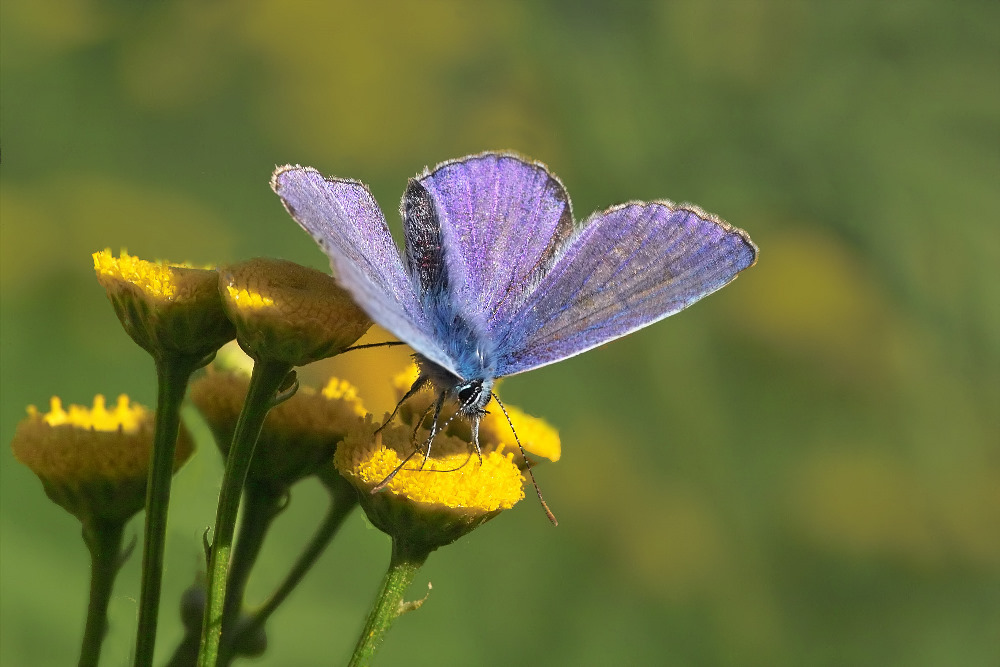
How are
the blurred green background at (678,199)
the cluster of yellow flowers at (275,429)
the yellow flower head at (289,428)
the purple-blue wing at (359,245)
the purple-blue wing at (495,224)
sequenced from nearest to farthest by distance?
the purple-blue wing at (359,245), the cluster of yellow flowers at (275,429), the yellow flower head at (289,428), the purple-blue wing at (495,224), the blurred green background at (678,199)

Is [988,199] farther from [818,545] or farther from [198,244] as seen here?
[198,244]

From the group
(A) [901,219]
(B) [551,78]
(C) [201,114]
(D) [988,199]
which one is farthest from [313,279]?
(D) [988,199]

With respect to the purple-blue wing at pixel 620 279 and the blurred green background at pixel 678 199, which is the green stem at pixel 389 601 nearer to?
the purple-blue wing at pixel 620 279

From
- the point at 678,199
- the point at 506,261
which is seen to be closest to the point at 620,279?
the point at 506,261

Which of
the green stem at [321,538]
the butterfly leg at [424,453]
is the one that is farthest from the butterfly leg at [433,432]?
the green stem at [321,538]

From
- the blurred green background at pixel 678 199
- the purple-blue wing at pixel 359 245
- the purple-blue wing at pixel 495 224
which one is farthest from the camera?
the blurred green background at pixel 678 199

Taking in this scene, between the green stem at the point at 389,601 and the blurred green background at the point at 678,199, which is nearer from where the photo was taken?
the green stem at the point at 389,601

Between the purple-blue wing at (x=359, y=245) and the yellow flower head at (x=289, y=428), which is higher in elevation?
the purple-blue wing at (x=359, y=245)
